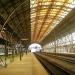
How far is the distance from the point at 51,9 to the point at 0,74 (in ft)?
96.6

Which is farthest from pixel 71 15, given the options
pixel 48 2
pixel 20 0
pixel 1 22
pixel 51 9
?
pixel 51 9

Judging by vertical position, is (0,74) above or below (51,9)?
below

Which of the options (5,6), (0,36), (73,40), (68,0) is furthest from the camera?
(73,40)

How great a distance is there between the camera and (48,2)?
40125mm

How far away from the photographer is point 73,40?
43.0m

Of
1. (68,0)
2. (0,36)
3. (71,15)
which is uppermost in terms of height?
(68,0)

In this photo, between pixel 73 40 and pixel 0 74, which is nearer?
pixel 0 74

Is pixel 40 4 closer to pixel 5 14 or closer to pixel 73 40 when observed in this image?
pixel 73 40

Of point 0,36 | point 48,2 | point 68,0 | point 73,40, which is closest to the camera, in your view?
point 0,36

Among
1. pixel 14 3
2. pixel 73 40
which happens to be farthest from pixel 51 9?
pixel 14 3

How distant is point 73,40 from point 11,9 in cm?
2005

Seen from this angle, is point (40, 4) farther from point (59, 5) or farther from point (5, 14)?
point (5, 14)

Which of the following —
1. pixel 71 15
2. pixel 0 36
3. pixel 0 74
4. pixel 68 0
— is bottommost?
pixel 0 74

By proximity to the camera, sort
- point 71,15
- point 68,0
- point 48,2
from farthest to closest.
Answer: point 48,2
point 68,0
point 71,15
